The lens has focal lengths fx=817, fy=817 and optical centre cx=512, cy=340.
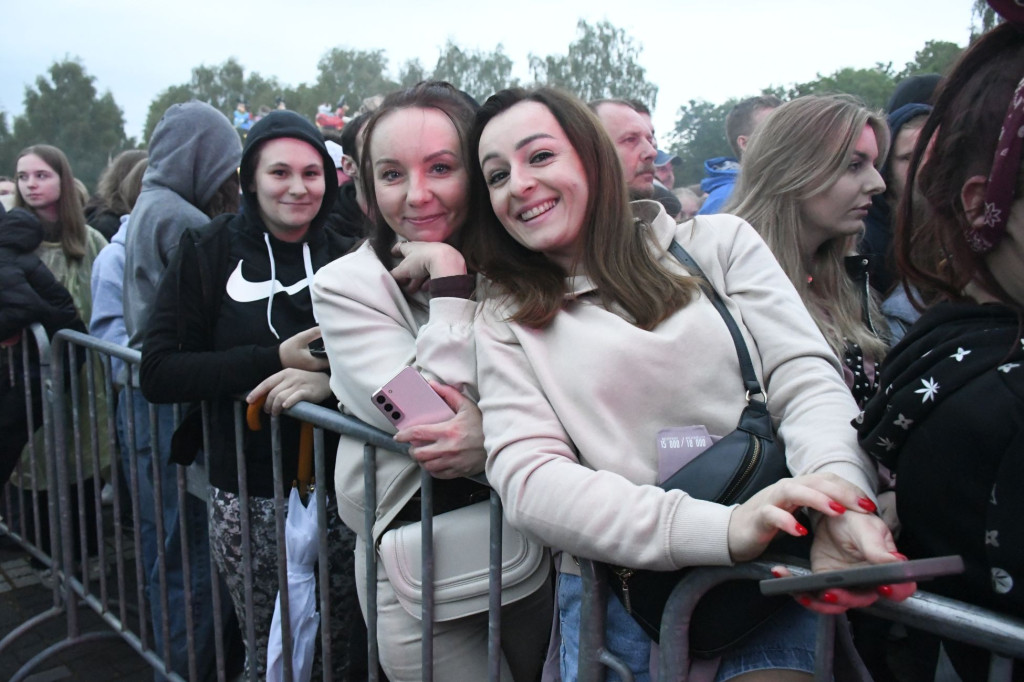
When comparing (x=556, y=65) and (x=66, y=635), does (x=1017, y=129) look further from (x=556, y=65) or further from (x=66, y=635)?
(x=556, y=65)

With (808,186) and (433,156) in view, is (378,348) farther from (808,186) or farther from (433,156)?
(808,186)

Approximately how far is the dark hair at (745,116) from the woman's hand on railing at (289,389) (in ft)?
12.2

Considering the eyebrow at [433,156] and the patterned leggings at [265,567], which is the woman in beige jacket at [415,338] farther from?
the patterned leggings at [265,567]

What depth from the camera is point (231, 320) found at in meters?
2.73

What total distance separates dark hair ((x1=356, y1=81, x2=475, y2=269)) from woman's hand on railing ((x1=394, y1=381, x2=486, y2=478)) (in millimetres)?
568

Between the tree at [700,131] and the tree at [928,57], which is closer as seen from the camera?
the tree at [928,57]

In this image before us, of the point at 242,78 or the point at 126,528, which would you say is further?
the point at 242,78

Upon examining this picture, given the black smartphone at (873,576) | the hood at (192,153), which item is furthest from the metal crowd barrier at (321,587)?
the hood at (192,153)

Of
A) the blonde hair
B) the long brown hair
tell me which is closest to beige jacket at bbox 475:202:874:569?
the blonde hair

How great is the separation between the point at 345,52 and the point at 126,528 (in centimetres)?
9677

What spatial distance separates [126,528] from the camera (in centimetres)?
546

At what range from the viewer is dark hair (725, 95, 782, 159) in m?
5.31

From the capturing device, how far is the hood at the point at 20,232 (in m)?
4.46

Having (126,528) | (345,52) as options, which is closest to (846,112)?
(126,528)
